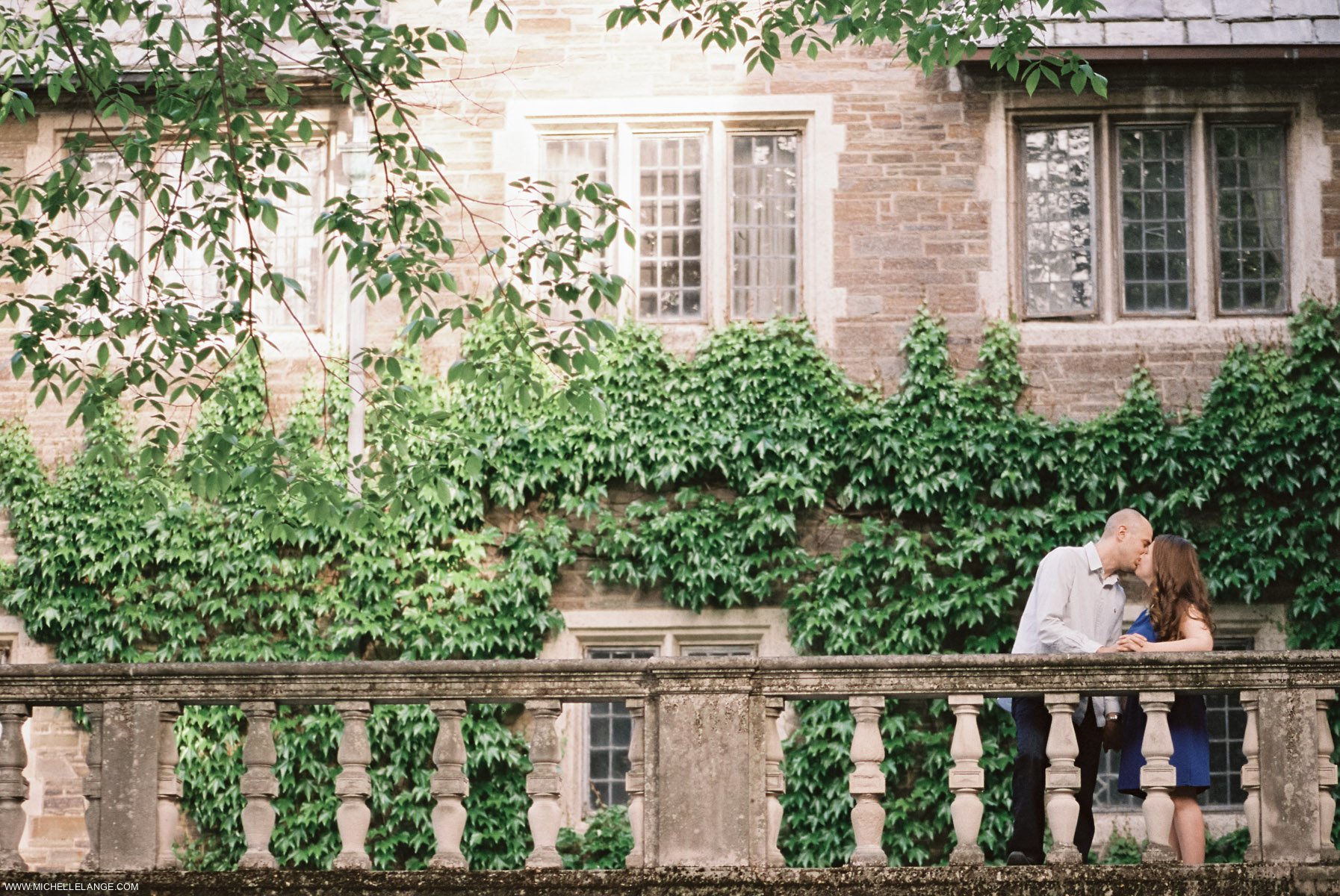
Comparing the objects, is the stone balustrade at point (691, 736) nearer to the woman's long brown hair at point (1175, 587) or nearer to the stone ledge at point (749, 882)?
the stone ledge at point (749, 882)

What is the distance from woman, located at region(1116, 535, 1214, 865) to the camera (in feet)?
22.3

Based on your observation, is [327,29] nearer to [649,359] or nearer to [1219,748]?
[649,359]

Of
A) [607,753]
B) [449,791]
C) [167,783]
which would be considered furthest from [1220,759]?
[167,783]

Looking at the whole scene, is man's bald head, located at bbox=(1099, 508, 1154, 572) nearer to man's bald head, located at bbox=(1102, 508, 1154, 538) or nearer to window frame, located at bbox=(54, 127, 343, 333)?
man's bald head, located at bbox=(1102, 508, 1154, 538)

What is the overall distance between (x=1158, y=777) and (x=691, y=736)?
76.5 inches

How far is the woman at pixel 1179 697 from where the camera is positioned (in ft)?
22.3

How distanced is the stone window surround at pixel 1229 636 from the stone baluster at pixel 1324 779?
3.34 metres

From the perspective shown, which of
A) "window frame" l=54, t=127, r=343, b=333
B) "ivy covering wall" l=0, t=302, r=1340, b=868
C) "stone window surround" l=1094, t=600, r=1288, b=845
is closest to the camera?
"stone window surround" l=1094, t=600, r=1288, b=845

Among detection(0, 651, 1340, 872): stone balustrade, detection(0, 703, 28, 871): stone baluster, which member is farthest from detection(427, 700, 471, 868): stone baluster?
detection(0, 703, 28, 871): stone baluster

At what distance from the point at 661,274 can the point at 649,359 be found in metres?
0.75

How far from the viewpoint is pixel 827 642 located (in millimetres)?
10164

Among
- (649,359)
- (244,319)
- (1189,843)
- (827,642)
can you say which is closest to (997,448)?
(827,642)

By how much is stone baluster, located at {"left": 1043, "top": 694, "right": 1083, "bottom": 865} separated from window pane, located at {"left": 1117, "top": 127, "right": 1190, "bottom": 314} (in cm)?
477

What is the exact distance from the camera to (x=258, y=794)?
271 inches
